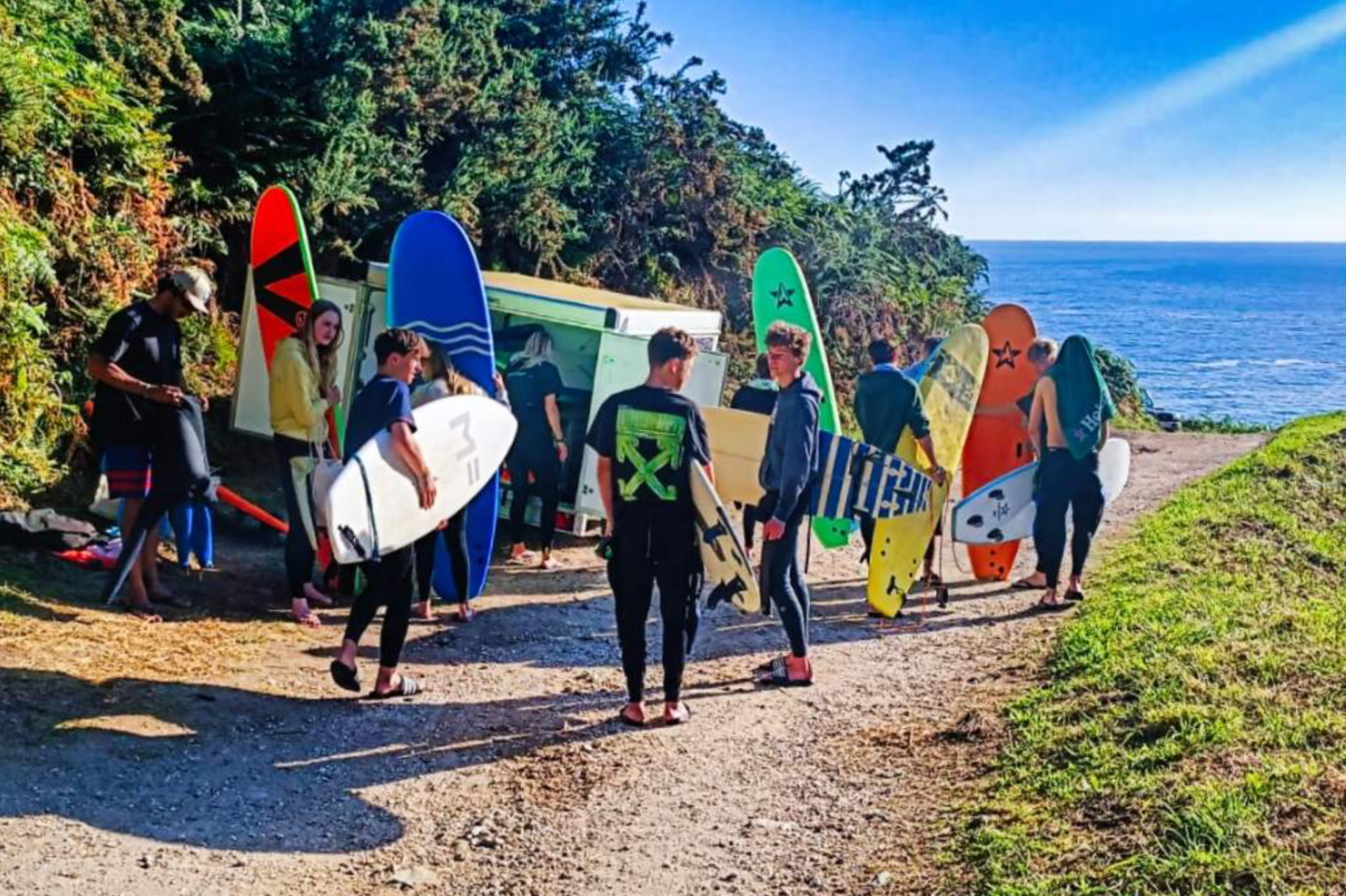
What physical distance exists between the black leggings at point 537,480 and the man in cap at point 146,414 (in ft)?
8.57

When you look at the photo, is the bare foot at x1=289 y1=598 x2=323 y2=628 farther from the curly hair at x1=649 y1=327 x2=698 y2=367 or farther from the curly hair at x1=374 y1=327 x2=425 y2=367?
the curly hair at x1=649 y1=327 x2=698 y2=367

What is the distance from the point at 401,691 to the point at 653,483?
167 centimetres

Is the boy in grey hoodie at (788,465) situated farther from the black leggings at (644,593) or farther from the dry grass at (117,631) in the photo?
the dry grass at (117,631)

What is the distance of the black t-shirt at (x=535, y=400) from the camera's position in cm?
851

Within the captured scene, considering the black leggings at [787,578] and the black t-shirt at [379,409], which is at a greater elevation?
the black t-shirt at [379,409]

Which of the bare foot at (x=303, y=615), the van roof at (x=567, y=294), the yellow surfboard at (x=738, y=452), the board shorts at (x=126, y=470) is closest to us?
the board shorts at (x=126, y=470)

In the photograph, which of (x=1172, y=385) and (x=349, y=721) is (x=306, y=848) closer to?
(x=349, y=721)

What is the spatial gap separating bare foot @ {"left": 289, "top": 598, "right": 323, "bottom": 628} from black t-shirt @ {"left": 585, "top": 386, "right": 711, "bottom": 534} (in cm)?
244

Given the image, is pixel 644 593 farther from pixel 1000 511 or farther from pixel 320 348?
pixel 1000 511

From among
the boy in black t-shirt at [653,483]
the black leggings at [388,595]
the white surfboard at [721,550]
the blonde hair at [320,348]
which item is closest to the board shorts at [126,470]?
the blonde hair at [320,348]

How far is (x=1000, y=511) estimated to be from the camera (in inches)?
338

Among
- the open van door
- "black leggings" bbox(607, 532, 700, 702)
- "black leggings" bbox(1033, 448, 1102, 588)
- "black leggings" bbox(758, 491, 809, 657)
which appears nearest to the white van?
the open van door

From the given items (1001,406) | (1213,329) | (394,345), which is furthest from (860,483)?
(1213,329)

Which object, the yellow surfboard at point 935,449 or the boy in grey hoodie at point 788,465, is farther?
the yellow surfboard at point 935,449
